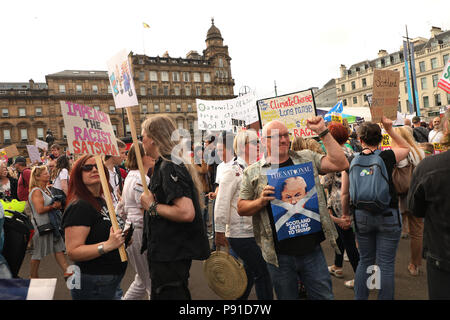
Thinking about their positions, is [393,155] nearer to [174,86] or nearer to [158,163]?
[158,163]

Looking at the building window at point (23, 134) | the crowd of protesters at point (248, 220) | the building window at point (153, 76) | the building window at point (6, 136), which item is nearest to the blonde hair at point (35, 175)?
the crowd of protesters at point (248, 220)

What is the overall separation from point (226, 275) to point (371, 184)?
5.68ft

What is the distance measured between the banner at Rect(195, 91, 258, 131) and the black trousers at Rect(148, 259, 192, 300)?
6572 mm

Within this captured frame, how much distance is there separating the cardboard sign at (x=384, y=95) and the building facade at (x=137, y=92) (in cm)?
4694

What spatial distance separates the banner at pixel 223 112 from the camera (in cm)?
861

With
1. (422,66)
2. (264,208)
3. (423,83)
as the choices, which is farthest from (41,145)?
(422,66)

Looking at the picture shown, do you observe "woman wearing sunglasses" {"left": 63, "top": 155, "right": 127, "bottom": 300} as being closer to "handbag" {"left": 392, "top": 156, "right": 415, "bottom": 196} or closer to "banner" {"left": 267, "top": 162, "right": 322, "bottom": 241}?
"banner" {"left": 267, "top": 162, "right": 322, "bottom": 241}

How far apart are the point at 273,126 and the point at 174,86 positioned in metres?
61.8

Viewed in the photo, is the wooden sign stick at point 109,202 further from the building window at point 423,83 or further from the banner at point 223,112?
the building window at point 423,83

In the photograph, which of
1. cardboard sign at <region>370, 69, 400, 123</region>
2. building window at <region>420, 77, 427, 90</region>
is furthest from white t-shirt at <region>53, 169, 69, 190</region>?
building window at <region>420, 77, 427, 90</region>

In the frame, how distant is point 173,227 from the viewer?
2320 mm
